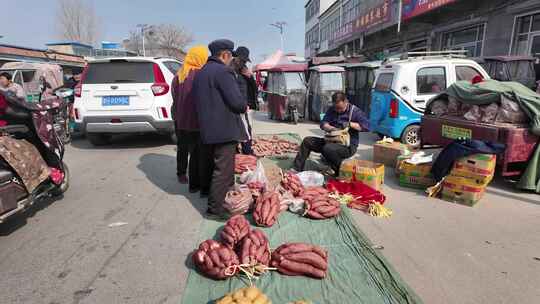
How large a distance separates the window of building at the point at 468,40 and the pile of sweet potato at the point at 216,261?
16298 mm

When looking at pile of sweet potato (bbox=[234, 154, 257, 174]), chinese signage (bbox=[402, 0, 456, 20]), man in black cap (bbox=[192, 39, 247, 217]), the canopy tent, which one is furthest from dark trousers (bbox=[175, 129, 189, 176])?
chinese signage (bbox=[402, 0, 456, 20])

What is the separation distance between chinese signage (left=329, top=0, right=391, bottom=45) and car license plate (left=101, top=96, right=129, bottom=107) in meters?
18.4

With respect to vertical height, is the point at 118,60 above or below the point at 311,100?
above

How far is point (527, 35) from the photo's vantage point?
1339 centimetres

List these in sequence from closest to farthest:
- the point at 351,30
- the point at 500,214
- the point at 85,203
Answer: the point at 500,214 → the point at 85,203 → the point at 351,30

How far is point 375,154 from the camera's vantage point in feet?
21.8

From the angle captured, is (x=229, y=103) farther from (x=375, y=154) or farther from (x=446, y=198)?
(x=375, y=154)

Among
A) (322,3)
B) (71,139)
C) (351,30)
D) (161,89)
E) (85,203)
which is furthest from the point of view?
(322,3)

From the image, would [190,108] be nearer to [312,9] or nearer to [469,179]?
[469,179]

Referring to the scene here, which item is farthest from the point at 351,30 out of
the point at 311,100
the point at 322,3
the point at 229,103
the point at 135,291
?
the point at 135,291

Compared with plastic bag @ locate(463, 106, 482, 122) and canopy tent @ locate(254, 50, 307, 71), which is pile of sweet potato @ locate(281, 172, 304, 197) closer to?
plastic bag @ locate(463, 106, 482, 122)

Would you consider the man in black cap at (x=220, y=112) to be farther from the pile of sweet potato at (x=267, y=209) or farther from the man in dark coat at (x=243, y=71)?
the man in dark coat at (x=243, y=71)

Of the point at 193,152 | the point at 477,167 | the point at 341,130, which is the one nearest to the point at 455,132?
the point at 477,167

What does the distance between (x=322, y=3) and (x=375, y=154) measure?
162ft
